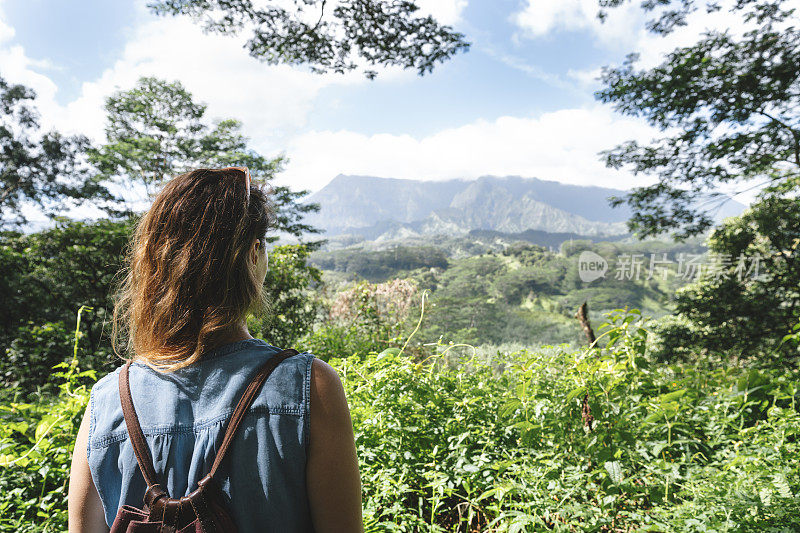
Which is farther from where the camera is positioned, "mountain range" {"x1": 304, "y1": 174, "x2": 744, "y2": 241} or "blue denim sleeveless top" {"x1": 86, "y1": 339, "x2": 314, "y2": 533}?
"mountain range" {"x1": 304, "y1": 174, "x2": 744, "y2": 241}

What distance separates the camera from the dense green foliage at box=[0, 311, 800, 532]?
130 centimetres

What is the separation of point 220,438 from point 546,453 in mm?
1209

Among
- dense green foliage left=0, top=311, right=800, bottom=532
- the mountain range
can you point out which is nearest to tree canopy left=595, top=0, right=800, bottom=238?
the mountain range

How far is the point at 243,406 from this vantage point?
0.62 metres

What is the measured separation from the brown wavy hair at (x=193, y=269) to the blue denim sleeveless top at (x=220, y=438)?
43 millimetres

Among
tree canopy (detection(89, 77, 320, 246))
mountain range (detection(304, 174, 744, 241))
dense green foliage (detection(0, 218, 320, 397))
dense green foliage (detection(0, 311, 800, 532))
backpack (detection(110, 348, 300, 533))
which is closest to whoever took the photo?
backpack (detection(110, 348, 300, 533))

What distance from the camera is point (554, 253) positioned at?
11156mm

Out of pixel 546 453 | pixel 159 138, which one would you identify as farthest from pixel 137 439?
pixel 159 138

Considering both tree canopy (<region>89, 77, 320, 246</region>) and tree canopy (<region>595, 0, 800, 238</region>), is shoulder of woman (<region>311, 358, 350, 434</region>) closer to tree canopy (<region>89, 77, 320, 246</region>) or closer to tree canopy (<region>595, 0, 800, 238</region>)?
tree canopy (<region>595, 0, 800, 238</region>)

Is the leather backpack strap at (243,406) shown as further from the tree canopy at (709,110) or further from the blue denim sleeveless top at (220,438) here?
the tree canopy at (709,110)

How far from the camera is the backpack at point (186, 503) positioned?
60 centimetres

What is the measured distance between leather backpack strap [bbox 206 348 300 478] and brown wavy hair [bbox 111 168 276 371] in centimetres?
11

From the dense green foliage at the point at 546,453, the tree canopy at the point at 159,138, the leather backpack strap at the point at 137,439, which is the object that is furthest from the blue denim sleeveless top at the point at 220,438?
the tree canopy at the point at 159,138

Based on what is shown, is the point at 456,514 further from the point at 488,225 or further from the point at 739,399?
the point at 488,225
